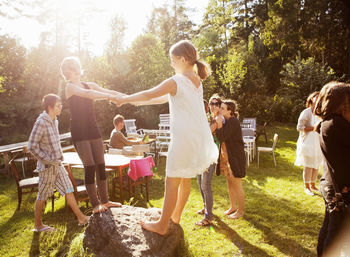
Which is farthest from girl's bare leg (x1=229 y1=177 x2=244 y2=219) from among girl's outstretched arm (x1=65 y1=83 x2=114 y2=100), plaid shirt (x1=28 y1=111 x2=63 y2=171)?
plaid shirt (x1=28 y1=111 x2=63 y2=171)

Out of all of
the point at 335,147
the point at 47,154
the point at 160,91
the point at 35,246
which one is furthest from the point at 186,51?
the point at 35,246

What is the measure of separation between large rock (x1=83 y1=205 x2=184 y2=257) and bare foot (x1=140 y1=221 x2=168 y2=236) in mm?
67

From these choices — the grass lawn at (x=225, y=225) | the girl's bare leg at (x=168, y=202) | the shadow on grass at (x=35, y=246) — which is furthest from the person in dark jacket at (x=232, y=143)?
the shadow on grass at (x=35, y=246)

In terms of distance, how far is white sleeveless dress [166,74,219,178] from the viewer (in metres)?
2.53

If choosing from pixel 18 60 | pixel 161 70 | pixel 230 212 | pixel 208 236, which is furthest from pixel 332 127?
pixel 18 60

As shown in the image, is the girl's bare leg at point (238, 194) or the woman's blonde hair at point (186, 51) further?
the girl's bare leg at point (238, 194)

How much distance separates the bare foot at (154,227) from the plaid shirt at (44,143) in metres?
1.76

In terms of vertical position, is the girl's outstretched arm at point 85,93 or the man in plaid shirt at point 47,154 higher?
the girl's outstretched arm at point 85,93

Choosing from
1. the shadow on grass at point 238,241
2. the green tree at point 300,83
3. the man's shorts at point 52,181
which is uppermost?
the green tree at point 300,83

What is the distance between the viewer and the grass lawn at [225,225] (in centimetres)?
362

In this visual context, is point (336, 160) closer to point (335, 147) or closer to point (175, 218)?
point (335, 147)

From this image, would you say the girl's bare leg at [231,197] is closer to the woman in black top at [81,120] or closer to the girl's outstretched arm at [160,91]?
the woman in black top at [81,120]

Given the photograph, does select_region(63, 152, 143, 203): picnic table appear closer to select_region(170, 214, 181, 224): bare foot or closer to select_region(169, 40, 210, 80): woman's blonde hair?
select_region(170, 214, 181, 224): bare foot

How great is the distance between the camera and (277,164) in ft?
28.5
